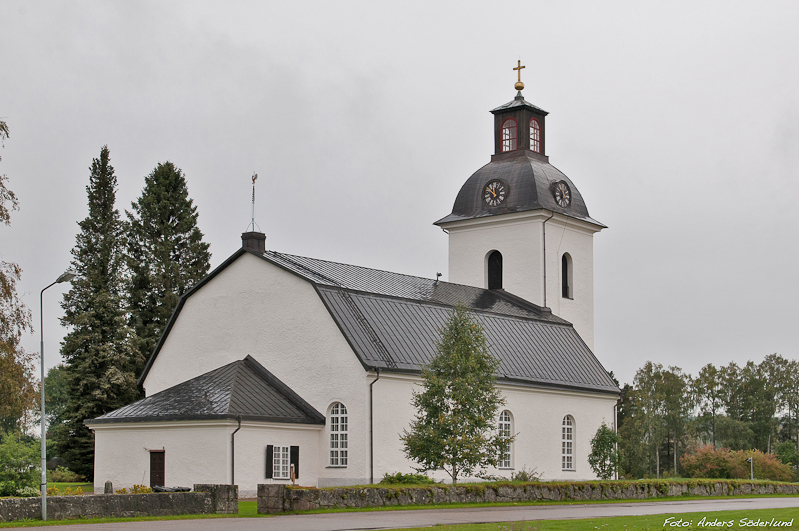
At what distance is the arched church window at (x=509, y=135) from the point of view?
49.8m

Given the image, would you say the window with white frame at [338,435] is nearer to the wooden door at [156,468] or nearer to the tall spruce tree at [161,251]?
the wooden door at [156,468]

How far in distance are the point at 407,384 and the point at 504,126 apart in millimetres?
20217

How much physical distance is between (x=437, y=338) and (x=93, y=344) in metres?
17.1

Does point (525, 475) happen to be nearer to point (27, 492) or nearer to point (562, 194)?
point (562, 194)

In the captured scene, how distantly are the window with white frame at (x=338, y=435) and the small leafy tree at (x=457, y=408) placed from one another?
3.20 m

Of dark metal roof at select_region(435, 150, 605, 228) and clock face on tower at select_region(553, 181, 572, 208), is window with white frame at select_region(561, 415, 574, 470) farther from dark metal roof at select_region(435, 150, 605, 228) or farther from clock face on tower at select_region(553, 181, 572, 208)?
clock face on tower at select_region(553, 181, 572, 208)

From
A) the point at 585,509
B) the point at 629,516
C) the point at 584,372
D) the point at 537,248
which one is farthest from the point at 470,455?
the point at 537,248

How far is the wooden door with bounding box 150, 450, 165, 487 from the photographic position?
31.8 metres

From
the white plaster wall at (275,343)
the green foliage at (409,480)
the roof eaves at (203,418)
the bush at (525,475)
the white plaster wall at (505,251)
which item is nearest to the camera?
the green foliage at (409,480)

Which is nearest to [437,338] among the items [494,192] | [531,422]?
[531,422]

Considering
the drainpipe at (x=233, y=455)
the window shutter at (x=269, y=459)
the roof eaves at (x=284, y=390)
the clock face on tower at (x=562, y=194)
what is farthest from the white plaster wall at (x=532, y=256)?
the drainpipe at (x=233, y=455)

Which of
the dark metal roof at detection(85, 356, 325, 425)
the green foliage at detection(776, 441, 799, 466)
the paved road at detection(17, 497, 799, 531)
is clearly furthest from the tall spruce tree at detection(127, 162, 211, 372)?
the green foliage at detection(776, 441, 799, 466)

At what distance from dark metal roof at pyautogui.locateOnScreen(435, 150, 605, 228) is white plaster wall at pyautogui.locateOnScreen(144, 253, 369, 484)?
1528cm

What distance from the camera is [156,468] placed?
105ft
